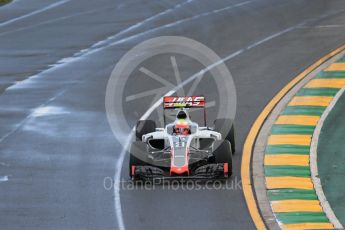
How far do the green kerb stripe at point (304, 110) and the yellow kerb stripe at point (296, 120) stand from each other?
28cm

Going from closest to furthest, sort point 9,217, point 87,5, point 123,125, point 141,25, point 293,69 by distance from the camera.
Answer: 1. point 9,217
2. point 123,125
3. point 293,69
4. point 141,25
5. point 87,5

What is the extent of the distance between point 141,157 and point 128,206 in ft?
5.00

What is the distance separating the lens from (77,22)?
42.1 metres

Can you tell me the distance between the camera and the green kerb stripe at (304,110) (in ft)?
88.4

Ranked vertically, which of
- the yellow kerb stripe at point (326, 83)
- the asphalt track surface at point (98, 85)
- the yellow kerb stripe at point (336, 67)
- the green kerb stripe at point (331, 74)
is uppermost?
the asphalt track surface at point (98, 85)

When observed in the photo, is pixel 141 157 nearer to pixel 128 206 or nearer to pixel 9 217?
pixel 128 206

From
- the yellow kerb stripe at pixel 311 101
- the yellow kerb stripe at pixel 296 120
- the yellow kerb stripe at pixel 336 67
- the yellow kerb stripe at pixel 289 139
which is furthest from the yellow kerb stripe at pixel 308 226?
the yellow kerb stripe at pixel 336 67

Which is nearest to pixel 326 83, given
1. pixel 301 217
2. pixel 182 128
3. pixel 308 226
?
pixel 182 128

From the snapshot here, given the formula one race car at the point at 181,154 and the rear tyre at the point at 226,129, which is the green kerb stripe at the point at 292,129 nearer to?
the rear tyre at the point at 226,129

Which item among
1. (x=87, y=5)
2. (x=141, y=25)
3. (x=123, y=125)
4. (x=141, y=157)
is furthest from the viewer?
(x=87, y=5)

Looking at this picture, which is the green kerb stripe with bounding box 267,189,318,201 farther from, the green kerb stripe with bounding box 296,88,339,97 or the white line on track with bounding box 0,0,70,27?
the white line on track with bounding box 0,0,70,27

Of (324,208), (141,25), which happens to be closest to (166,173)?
(324,208)

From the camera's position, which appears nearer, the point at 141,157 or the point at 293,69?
the point at 141,157

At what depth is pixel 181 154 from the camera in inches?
830
